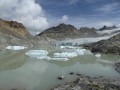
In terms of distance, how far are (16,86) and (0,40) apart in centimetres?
4956

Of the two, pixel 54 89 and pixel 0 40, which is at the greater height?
pixel 0 40

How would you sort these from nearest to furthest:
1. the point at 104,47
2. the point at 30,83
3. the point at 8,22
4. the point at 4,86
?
the point at 4,86 → the point at 30,83 → the point at 104,47 → the point at 8,22

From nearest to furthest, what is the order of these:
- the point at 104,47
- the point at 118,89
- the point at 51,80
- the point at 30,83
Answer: the point at 118,89
the point at 30,83
the point at 51,80
the point at 104,47

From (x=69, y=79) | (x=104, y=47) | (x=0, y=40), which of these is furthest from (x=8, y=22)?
(x=69, y=79)

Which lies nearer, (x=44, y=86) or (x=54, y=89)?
(x=54, y=89)

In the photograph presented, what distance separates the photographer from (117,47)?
177ft

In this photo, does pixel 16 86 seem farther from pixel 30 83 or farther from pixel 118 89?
pixel 118 89

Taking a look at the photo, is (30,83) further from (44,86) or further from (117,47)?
(117,47)

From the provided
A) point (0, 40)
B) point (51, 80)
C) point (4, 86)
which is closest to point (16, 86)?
point (4, 86)

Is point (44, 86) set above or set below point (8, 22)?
below

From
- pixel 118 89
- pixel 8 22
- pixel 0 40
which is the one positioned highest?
pixel 8 22

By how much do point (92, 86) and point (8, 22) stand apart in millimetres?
115766

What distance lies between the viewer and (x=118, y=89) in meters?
14.5

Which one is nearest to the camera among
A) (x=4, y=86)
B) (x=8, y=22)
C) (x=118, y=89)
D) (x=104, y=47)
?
(x=118, y=89)
